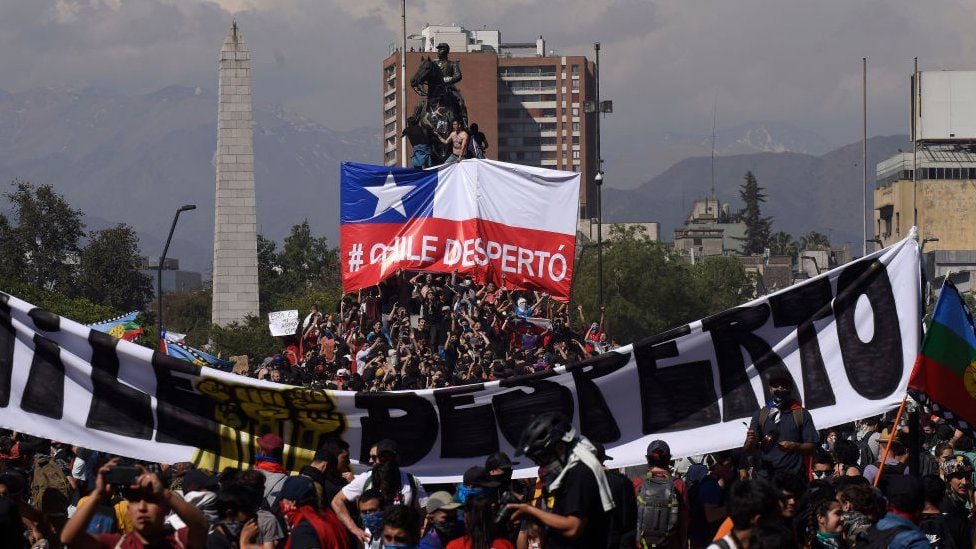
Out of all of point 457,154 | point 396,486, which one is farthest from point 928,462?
point 457,154

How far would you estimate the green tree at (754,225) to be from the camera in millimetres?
183000

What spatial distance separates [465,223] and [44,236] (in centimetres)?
7376

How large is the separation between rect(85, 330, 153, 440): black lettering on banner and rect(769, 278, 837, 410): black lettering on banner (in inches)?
183

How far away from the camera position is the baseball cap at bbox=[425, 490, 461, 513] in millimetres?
10438

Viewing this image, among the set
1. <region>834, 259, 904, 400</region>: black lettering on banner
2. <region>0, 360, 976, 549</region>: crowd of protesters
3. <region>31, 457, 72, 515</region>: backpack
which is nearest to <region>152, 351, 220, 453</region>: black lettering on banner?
<region>0, 360, 976, 549</region>: crowd of protesters

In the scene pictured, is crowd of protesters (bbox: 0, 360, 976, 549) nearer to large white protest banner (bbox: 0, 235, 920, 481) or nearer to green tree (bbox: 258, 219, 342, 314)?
large white protest banner (bbox: 0, 235, 920, 481)

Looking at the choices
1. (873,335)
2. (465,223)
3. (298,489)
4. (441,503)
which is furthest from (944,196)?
(298,489)

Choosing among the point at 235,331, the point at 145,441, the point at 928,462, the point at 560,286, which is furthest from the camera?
the point at 235,331

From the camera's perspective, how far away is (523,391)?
1231 centimetres

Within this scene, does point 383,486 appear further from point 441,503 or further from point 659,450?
point 659,450

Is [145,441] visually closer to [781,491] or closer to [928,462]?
[781,491]

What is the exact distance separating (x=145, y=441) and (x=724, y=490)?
14.0ft

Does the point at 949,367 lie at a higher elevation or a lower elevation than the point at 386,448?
higher

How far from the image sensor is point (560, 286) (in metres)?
22.6
